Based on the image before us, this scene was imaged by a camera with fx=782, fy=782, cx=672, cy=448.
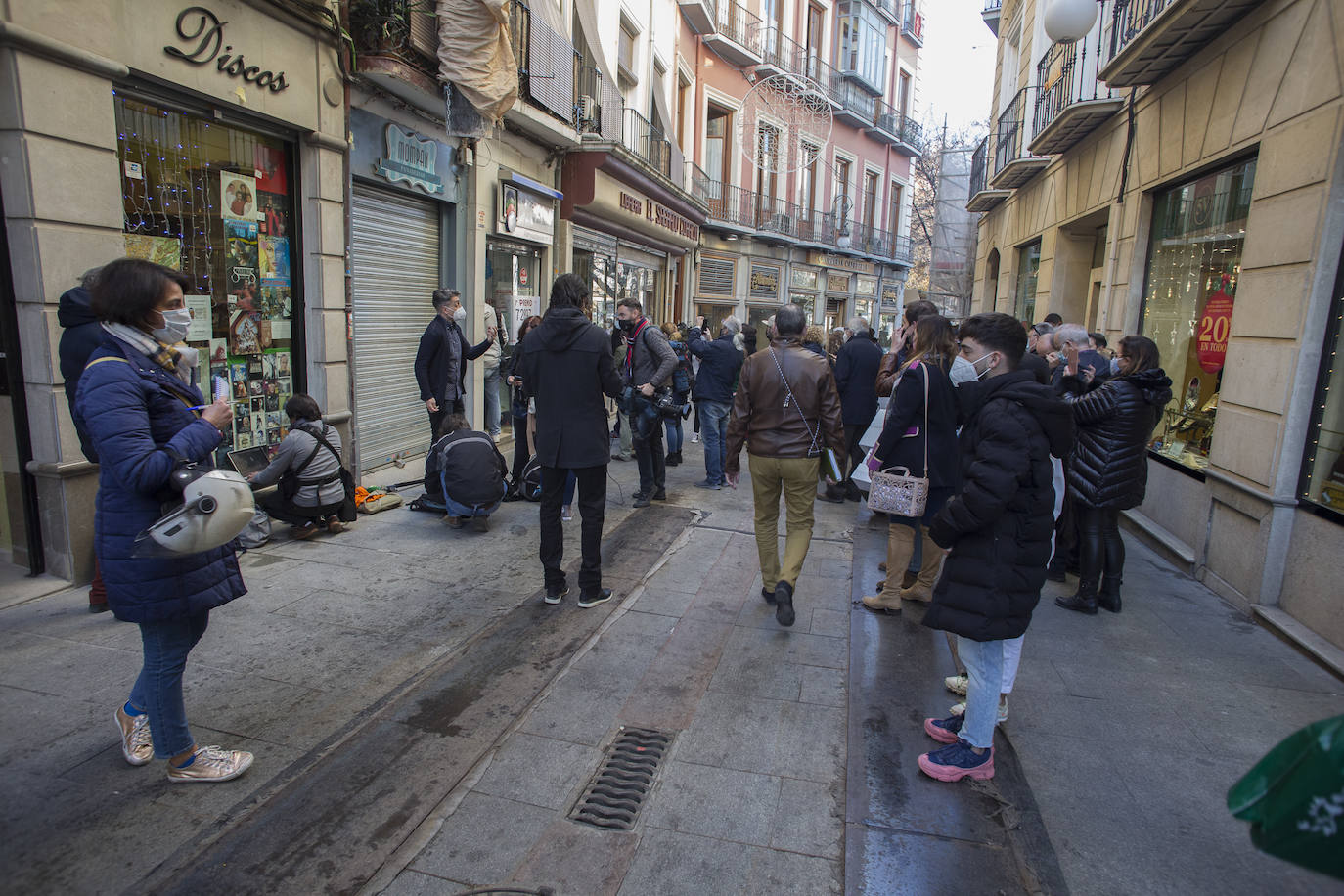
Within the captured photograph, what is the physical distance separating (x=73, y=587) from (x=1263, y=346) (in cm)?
819

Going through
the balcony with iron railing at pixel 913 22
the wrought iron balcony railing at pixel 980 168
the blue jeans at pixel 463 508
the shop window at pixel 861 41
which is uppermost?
the balcony with iron railing at pixel 913 22

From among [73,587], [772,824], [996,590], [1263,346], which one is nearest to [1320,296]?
[1263,346]

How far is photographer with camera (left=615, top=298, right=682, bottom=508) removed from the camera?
754 centimetres

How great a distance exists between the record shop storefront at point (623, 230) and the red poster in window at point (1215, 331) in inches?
337

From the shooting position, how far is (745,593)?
5410mm

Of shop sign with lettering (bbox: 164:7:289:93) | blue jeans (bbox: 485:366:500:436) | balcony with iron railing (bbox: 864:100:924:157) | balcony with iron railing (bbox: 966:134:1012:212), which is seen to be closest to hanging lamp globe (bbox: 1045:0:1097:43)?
blue jeans (bbox: 485:366:500:436)

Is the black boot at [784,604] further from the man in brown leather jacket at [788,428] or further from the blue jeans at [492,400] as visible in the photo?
the blue jeans at [492,400]

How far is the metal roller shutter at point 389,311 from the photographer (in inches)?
315

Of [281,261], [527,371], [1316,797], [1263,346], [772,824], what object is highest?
[281,261]

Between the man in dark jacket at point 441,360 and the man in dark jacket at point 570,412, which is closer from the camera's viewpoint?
the man in dark jacket at point 570,412

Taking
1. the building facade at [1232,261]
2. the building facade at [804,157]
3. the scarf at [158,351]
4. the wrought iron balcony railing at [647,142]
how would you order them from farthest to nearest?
1. the building facade at [804,157]
2. the wrought iron balcony railing at [647,142]
3. the building facade at [1232,261]
4. the scarf at [158,351]

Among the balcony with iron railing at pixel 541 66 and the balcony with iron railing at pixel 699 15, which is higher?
the balcony with iron railing at pixel 699 15

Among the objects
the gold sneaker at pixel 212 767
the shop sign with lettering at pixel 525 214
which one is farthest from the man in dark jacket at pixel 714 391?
the gold sneaker at pixel 212 767

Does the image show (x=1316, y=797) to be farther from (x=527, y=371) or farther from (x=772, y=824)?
(x=527, y=371)
